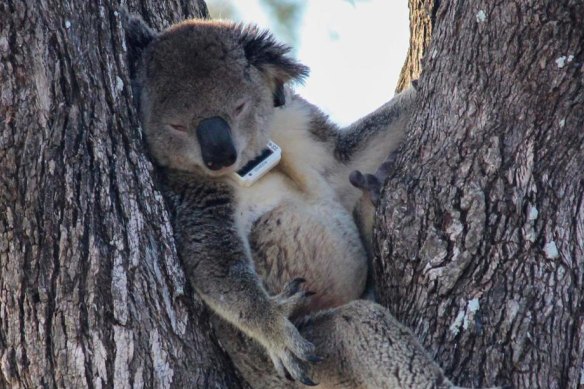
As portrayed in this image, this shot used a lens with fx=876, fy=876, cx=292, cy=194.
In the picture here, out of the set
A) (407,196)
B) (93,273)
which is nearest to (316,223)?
(407,196)

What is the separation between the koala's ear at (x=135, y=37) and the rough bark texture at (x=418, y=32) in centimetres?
119

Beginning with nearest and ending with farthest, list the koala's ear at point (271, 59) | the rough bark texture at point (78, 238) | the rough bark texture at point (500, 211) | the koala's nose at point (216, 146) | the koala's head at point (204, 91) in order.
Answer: the rough bark texture at point (78, 238), the rough bark texture at point (500, 211), the koala's nose at point (216, 146), the koala's head at point (204, 91), the koala's ear at point (271, 59)

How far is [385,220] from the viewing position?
9.92ft

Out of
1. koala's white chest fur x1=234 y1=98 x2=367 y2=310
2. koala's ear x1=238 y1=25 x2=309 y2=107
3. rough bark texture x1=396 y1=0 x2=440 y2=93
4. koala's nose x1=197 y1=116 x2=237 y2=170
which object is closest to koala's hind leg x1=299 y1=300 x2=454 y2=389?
koala's white chest fur x1=234 y1=98 x2=367 y2=310

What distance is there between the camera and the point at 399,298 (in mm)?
2971

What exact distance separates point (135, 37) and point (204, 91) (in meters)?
0.38

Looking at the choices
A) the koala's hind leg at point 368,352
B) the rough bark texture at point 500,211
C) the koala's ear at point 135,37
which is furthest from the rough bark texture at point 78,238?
the rough bark texture at point 500,211

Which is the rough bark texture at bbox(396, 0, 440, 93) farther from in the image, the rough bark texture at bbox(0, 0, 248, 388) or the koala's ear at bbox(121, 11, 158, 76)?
the rough bark texture at bbox(0, 0, 248, 388)

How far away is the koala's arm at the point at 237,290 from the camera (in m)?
3.03

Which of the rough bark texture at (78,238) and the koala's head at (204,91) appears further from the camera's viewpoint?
the koala's head at (204,91)

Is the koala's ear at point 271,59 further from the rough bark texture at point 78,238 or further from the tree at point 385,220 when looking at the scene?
the rough bark texture at point 78,238

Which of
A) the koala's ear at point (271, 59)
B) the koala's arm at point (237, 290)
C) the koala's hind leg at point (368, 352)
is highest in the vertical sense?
the koala's ear at point (271, 59)

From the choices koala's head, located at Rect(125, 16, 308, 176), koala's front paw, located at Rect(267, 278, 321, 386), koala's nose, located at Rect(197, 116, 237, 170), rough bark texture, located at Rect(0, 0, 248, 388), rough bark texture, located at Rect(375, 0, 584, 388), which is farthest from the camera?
koala's head, located at Rect(125, 16, 308, 176)

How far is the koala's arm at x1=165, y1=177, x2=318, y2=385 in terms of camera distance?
9.95ft
